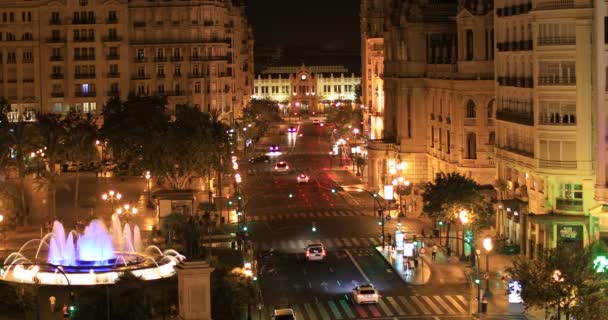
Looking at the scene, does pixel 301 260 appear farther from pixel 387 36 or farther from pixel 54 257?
pixel 387 36

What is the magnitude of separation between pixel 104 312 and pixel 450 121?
62334 mm

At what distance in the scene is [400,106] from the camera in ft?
446

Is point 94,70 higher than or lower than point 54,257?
higher

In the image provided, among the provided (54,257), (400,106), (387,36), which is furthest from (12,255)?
(387,36)

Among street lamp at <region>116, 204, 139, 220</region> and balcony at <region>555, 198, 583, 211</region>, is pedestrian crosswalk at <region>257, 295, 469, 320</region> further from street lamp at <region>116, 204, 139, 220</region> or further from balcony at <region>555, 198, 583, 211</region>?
street lamp at <region>116, 204, 139, 220</region>

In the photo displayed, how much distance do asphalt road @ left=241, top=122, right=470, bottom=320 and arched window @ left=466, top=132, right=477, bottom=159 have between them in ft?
35.6

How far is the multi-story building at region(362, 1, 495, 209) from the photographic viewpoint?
111 meters

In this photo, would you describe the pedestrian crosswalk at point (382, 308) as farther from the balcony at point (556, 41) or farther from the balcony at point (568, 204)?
the balcony at point (556, 41)

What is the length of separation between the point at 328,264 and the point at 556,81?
851 inches

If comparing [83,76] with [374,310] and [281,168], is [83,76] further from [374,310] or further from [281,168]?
[374,310]

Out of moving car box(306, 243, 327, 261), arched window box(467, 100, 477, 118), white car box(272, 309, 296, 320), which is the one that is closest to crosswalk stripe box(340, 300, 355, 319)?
white car box(272, 309, 296, 320)

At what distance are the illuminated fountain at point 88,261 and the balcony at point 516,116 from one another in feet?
91.0

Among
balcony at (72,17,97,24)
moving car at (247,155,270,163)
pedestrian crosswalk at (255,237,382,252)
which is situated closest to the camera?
pedestrian crosswalk at (255,237,382,252)

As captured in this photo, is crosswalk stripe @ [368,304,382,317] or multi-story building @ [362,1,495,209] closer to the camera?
crosswalk stripe @ [368,304,382,317]
